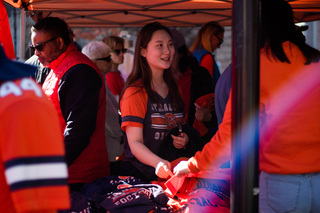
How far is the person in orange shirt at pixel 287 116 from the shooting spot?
76.1 inches

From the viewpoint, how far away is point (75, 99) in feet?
8.61

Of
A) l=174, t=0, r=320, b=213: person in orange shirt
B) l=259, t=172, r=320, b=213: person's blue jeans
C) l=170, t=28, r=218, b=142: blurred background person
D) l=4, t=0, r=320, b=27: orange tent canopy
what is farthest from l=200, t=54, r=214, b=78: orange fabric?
l=259, t=172, r=320, b=213: person's blue jeans

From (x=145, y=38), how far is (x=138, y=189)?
119 cm

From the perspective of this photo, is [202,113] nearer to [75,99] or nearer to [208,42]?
[75,99]

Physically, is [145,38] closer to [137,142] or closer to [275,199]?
[137,142]

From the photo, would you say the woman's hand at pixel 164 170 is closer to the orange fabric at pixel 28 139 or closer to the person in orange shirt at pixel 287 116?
the person in orange shirt at pixel 287 116

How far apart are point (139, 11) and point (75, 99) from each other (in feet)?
8.58

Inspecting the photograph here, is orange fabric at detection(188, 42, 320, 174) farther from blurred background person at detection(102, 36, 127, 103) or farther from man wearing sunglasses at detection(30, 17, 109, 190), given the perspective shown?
blurred background person at detection(102, 36, 127, 103)

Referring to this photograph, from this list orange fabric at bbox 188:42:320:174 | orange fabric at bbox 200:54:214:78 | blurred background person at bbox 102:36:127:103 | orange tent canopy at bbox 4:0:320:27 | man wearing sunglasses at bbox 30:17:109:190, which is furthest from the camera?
blurred background person at bbox 102:36:127:103

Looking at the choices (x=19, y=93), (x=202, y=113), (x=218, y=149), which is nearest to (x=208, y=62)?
(x=202, y=113)

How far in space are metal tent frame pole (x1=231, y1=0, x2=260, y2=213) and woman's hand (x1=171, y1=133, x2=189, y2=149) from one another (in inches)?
47.9

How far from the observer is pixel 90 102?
267 cm

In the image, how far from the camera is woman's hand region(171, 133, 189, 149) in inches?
112

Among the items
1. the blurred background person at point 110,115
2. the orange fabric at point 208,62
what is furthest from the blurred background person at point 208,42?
the blurred background person at point 110,115
